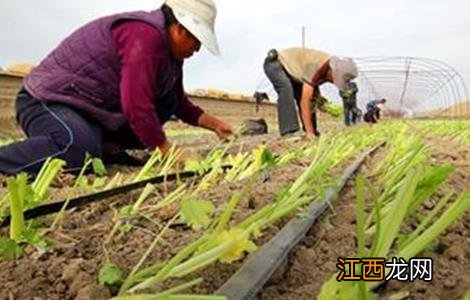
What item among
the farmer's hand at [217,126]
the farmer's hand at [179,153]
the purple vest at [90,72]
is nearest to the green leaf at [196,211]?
the farmer's hand at [179,153]

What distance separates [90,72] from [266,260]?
243 cm

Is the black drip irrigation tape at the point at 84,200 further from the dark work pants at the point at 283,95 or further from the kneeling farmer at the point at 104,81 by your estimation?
the dark work pants at the point at 283,95

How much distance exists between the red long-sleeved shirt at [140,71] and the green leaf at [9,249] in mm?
1905

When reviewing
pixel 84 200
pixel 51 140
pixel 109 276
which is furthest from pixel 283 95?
pixel 109 276

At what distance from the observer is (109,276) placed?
4.54 feet

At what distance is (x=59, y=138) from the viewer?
3.68 meters

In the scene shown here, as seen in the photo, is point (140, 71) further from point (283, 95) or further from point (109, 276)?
point (283, 95)

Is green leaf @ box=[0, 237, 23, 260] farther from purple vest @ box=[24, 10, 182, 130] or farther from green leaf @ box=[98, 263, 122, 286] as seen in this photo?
purple vest @ box=[24, 10, 182, 130]

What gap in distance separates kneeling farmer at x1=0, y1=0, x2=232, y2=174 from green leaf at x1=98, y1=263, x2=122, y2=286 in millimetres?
2167

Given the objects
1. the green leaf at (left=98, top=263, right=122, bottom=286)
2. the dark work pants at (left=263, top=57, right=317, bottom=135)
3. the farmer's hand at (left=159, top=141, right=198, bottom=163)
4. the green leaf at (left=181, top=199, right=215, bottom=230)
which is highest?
the green leaf at (left=181, top=199, right=215, bottom=230)

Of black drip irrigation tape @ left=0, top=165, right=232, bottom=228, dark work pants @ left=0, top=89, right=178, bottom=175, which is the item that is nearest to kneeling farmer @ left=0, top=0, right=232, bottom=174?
dark work pants @ left=0, top=89, right=178, bottom=175

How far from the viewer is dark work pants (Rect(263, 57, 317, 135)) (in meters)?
7.70

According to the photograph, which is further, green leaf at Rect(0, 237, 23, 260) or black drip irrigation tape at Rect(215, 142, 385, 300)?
green leaf at Rect(0, 237, 23, 260)

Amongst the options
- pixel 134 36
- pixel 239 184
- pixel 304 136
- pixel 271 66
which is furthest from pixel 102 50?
pixel 271 66
